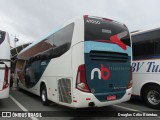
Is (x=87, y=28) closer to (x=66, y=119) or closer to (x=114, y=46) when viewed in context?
(x=114, y=46)

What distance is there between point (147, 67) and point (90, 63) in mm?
3284

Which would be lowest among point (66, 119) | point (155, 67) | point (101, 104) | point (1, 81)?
point (66, 119)

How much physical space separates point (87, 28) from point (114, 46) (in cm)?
118

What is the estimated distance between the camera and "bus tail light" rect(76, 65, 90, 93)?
6148 mm

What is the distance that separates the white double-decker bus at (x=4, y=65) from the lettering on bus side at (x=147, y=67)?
5.55 m

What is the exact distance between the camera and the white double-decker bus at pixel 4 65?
27.3 ft

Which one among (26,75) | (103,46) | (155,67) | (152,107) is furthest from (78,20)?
(26,75)

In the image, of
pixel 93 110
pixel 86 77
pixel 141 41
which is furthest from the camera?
pixel 141 41

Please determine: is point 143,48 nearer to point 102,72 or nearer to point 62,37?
point 102,72

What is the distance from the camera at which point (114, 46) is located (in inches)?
272

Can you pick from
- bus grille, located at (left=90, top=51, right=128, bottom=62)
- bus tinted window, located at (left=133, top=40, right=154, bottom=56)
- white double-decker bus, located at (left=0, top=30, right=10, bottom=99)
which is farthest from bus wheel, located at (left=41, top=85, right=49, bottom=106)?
bus tinted window, located at (left=133, top=40, right=154, bottom=56)

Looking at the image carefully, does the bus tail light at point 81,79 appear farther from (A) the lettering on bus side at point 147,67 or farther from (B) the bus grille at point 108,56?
(A) the lettering on bus side at point 147,67

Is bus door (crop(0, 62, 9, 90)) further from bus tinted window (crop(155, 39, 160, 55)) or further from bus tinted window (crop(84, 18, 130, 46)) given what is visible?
bus tinted window (crop(155, 39, 160, 55))

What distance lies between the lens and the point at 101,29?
6.75 meters
